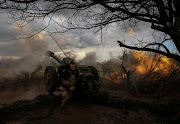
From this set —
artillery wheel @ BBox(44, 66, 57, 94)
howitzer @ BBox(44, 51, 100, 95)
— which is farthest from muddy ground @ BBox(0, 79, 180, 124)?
howitzer @ BBox(44, 51, 100, 95)

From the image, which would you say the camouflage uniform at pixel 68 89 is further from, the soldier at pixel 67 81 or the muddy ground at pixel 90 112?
the muddy ground at pixel 90 112

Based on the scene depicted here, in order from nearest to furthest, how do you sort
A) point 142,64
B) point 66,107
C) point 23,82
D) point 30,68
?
point 66,107, point 23,82, point 30,68, point 142,64

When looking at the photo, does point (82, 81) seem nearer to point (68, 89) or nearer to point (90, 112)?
point (68, 89)

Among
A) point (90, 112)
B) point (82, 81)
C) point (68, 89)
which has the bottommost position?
point (90, 112)

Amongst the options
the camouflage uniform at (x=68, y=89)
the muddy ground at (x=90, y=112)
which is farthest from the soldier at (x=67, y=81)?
the muddy ground at (x=90, y=112)

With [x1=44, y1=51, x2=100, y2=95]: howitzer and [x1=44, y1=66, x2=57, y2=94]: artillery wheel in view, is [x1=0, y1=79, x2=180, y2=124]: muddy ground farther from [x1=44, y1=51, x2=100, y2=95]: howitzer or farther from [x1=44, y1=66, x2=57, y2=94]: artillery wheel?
[x1=44, y1=51, x2=100, y2=95]: howitzer

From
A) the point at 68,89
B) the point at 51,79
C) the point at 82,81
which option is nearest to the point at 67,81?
the point at 68,89

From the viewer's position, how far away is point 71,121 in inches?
223

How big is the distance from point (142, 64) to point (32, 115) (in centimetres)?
2363

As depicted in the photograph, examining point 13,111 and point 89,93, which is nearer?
point 13,111

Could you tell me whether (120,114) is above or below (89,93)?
below

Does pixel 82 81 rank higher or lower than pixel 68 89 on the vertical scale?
higher

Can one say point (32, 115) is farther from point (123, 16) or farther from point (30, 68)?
point (30, 68)

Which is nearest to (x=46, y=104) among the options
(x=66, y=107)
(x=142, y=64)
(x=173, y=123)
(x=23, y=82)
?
(x=66, y=107)
